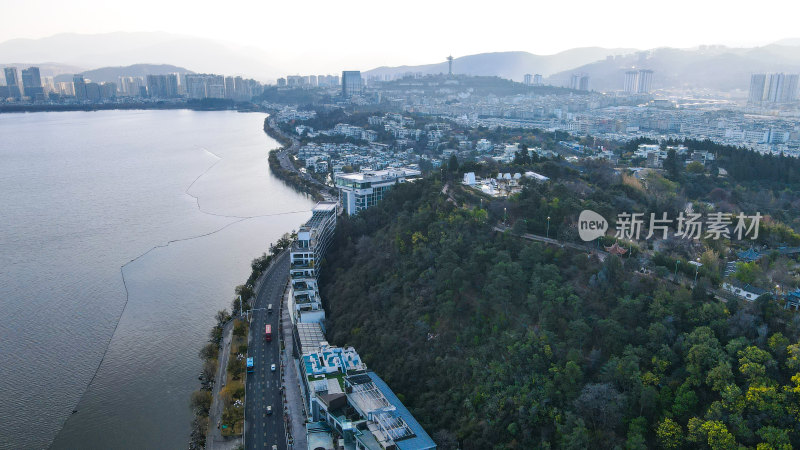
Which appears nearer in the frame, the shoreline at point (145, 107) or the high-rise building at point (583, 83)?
the shoreline at point (145, 107)

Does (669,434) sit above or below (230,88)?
below

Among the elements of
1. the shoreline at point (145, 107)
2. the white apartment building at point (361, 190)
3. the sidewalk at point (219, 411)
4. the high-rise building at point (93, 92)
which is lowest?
the sidewalk at point (219, 411)

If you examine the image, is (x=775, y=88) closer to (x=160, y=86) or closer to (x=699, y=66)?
(x=699, y=66)

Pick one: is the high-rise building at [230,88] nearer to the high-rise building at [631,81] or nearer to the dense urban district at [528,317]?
the high-rise building at [631,81]

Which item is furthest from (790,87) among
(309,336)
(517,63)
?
(309,336)

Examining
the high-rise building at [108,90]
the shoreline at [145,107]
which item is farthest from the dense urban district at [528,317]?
the high-rise building at [108,90]

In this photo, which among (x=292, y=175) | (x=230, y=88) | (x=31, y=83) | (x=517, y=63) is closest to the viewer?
(x=292, y=175)
